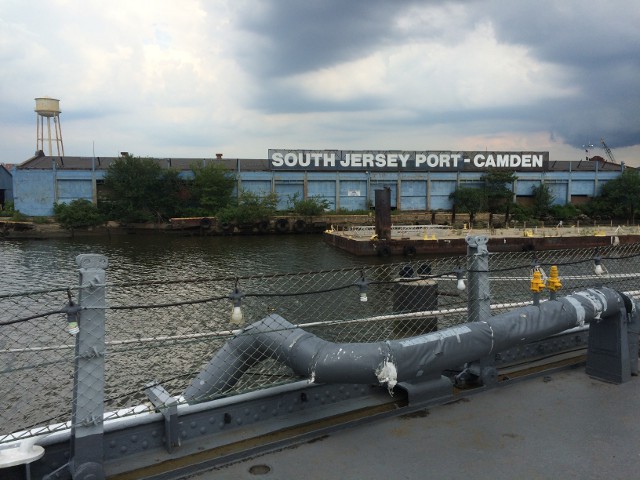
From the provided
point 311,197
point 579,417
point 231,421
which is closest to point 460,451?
point 579,417

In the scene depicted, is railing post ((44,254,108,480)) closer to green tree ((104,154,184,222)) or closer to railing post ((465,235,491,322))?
railing post ((465,235,491,322))

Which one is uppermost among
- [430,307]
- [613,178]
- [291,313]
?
[613,178]

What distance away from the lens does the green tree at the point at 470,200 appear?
54.4 meters

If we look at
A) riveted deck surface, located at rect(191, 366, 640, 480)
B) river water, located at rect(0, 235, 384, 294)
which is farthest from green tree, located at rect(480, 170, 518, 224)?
riveted deck surface, located at rect(191, 366, 640, 480)

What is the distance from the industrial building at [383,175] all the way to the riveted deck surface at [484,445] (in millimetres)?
51434

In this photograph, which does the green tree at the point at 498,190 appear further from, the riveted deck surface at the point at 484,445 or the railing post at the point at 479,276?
the riveted deck surface at the point at 484,445

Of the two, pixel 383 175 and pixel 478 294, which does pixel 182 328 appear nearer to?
pixel 478 294

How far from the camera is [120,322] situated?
15.1m

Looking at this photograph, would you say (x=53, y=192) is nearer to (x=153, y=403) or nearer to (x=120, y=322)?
(x=120, y=322)

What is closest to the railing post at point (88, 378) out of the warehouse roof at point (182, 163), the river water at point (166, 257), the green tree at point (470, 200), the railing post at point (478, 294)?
the railing post at point (478, 294)

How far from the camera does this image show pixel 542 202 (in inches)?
2195

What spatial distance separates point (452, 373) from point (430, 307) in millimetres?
5988

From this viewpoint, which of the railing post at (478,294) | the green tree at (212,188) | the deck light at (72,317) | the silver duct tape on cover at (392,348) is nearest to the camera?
the deck light at (72,317)

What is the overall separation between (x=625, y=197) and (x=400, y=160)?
25.7 meters
